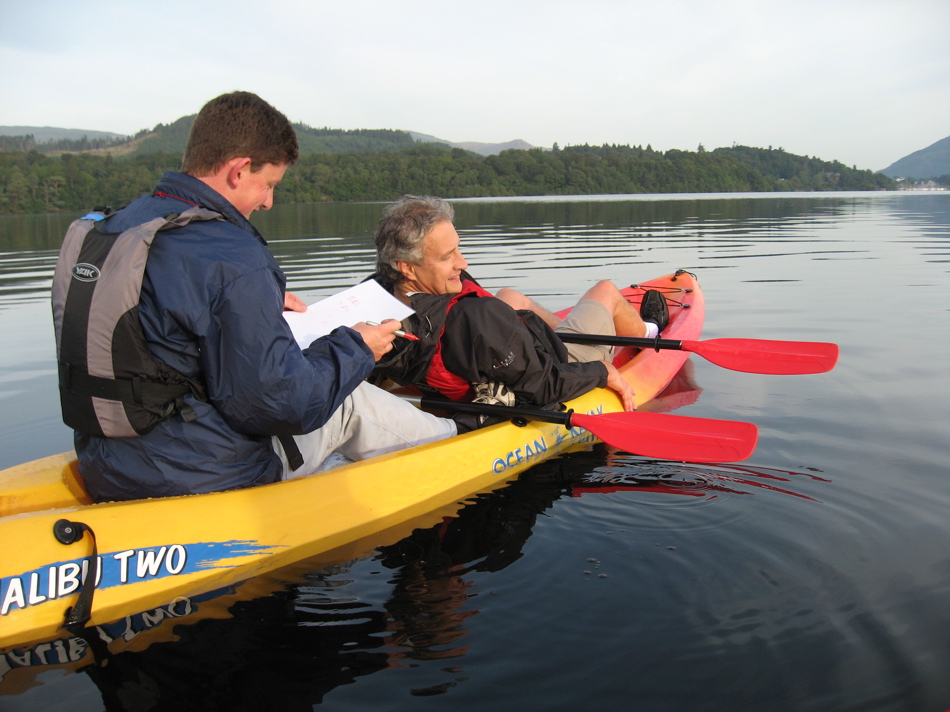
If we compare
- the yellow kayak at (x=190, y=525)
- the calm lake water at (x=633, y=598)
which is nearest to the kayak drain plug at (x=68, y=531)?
the yellow kayak at (x=190, y=525)

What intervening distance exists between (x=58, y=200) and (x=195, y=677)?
6304 centimetres

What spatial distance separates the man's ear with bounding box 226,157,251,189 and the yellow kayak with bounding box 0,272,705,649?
126 cm

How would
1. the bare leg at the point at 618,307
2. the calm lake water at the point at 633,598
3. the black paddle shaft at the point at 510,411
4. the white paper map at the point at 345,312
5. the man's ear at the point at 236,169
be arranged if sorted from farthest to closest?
the bare leg at the point at 618,307, the black paddle shaft at the point at 510,411, the white paper map at the point at 345,312, the man's ear at the point at 236,169, the calm lake water at the point at 633,598

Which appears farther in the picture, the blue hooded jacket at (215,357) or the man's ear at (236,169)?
the man's ear at (236,169)

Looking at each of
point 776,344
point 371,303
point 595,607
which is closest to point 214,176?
point 371,303

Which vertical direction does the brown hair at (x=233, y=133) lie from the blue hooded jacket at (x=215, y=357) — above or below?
above

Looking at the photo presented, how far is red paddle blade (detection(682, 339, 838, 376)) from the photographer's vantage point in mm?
5238

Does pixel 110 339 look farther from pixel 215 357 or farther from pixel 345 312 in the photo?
pixel 345 312

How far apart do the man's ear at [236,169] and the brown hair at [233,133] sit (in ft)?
0.05

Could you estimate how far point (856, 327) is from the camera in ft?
26.8

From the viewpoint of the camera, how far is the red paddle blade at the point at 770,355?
5238mm

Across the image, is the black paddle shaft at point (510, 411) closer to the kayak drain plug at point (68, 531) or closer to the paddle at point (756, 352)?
the paddle at point (756, 352)

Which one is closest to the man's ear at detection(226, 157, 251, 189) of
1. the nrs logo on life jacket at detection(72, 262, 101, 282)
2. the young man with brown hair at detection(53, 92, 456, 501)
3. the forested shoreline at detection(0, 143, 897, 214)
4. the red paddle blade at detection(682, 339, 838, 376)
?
the young man with brown hair at detection(53, 92, 456, 501)

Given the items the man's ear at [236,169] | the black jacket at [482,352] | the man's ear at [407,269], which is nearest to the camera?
the man's ear at [236,169]
